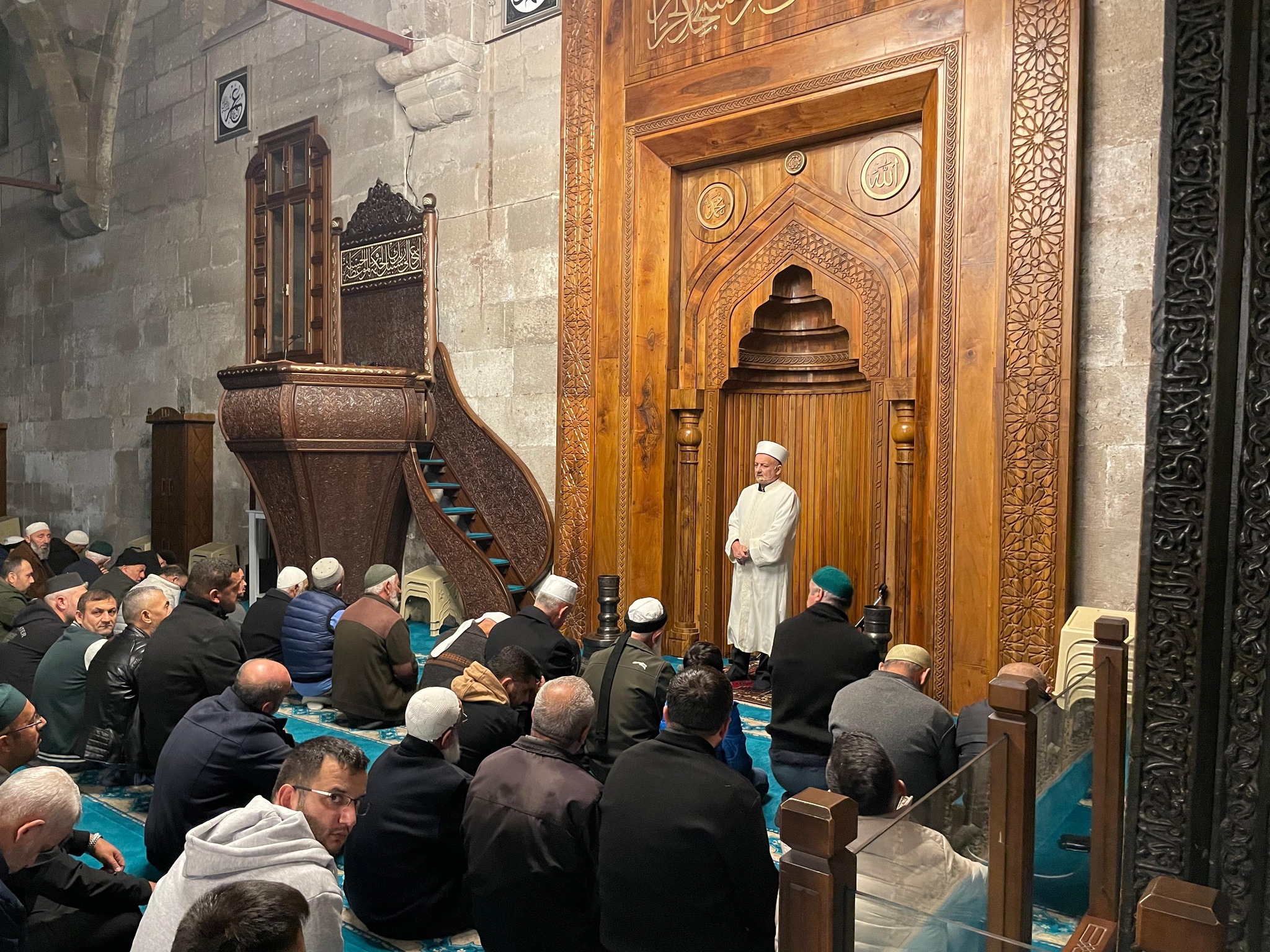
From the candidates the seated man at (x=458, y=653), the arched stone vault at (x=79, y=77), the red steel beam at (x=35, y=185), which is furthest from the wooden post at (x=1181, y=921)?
the arched stone vault at (x=79, y=77)

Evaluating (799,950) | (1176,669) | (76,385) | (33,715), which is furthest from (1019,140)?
(76,385)

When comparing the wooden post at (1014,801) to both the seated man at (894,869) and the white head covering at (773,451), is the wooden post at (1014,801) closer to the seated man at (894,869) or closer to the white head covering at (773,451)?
the seated man at (894,869)

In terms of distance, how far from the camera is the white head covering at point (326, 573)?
5.25 metres

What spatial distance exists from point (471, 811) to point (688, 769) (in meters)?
0.63

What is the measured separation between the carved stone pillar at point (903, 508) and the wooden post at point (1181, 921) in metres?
4.27

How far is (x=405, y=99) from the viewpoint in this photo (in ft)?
25.8

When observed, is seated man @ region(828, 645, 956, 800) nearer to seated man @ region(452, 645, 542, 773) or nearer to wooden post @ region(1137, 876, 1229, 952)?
seated man @ region(452, 645, 542, 773)

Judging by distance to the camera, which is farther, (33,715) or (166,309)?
(166,309)

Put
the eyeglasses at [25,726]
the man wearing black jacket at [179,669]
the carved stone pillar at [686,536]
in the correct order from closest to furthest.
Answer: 1. the eyeglasses at [25,726]
2. the man wearing black jacket at [179,669]
3. the carved stone pillar at [686,536]

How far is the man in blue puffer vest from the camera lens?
5.05m

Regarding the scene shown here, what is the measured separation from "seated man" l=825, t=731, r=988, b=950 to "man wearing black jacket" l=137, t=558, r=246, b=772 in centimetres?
256

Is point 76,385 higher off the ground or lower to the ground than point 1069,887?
higher

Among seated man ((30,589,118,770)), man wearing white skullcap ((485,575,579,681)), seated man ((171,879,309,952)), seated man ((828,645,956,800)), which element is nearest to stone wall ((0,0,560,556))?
man wearing white skullcap ((485,575,579,681))

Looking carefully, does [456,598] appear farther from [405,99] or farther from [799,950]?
[799,950]
